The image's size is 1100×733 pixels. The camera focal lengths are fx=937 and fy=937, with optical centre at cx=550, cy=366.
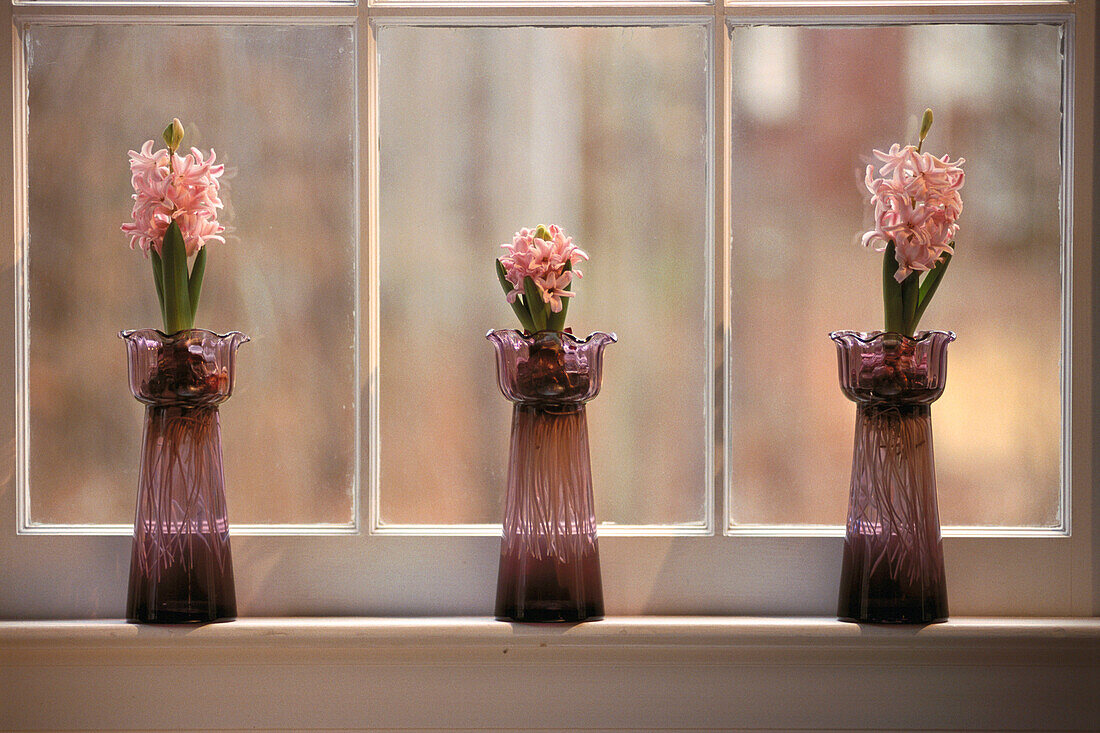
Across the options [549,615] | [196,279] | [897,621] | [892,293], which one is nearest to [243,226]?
[196,279]

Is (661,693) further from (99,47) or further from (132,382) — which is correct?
(99,47)

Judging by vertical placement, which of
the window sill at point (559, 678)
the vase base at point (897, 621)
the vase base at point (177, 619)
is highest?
the vase base at point (177, 619)

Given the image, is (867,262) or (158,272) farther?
(867,262)

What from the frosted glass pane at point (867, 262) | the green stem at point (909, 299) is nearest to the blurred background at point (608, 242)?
the frosted glass pane at point (867, 262)

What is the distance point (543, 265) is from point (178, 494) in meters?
0.39

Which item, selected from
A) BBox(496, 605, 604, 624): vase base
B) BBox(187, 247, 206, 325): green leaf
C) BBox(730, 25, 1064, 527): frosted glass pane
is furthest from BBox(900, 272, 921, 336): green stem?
BBox(187, 247, 206, 325): green leaf

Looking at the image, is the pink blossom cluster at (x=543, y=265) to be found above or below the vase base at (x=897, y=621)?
above

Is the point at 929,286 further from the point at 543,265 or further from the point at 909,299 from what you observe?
the point at 543,265

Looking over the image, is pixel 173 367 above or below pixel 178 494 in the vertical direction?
above

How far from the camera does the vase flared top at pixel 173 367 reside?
0.84 m

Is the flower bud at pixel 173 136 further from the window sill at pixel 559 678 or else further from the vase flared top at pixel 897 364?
the vase flared top at pixel 897 364

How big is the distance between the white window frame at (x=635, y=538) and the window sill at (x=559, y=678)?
0.06 meters

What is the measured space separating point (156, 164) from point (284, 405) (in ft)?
0.88

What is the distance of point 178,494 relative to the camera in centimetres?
86
